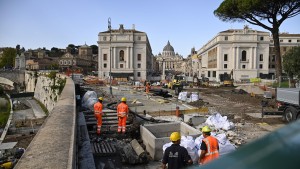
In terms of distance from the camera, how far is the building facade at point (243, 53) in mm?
62594

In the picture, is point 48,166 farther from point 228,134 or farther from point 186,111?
point 186,111

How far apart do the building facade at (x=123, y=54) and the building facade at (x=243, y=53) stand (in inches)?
678

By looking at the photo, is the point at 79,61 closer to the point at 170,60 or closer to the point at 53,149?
the point at 170,60

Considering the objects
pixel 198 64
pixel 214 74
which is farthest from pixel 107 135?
pixel 198 64

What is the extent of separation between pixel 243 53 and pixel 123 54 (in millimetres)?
26437

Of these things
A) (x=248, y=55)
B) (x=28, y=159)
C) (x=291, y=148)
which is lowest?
(x=28, y=159)

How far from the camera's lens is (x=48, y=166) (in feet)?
14.0

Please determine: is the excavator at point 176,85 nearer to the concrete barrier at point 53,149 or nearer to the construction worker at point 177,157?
the concrete barrier at point 53,149

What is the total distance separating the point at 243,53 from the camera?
2507 inches

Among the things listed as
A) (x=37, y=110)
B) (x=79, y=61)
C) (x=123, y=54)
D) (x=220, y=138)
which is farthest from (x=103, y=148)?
(x=79, y=61)

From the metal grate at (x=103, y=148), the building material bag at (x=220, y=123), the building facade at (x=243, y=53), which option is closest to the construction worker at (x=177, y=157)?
the metal grate at (x=103, y=148)

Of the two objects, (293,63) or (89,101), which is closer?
(89,101)

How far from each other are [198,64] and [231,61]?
30271mm

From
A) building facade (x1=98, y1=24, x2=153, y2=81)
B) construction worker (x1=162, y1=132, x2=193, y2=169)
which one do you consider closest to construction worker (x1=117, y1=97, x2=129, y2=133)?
construction worker (x1=162, y1=132, x2=193, y2=169)
